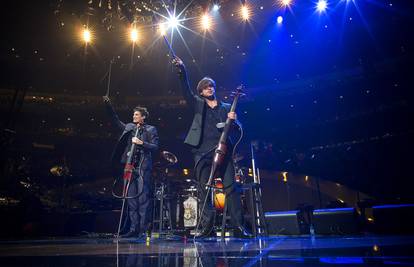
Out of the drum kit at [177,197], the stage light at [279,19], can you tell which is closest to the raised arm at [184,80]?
the drum kit at [177,197]

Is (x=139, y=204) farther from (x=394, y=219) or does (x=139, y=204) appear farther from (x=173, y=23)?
(x=173, y=23)

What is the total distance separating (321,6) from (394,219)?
5.68 metres

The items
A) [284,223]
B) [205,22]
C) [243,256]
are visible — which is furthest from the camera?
[205,22]

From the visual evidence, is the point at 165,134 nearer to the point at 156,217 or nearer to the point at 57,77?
the point at 57,77

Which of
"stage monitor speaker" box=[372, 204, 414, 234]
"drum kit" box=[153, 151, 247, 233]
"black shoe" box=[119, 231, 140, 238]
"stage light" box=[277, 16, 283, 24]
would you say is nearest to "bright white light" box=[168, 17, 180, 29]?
"stage light" box=[277, 16, 283, 24]

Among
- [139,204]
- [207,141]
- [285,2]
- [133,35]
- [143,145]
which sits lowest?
[139,204]

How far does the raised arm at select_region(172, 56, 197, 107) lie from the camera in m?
2.97

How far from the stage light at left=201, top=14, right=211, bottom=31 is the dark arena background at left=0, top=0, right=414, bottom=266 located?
0.09 m

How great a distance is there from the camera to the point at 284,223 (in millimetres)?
3824

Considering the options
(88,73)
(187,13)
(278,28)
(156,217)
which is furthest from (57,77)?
(278,28)

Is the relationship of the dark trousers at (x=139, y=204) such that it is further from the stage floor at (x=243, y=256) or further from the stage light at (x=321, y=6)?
the stage light at (x=321, y=6)

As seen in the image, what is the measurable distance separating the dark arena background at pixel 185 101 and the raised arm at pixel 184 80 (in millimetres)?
1501

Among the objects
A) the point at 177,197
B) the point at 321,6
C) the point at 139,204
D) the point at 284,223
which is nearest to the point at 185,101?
the point at 177,197

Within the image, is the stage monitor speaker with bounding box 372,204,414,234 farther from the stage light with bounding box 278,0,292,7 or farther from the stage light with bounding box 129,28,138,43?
the stage light with bounding box 129,28,138,43
